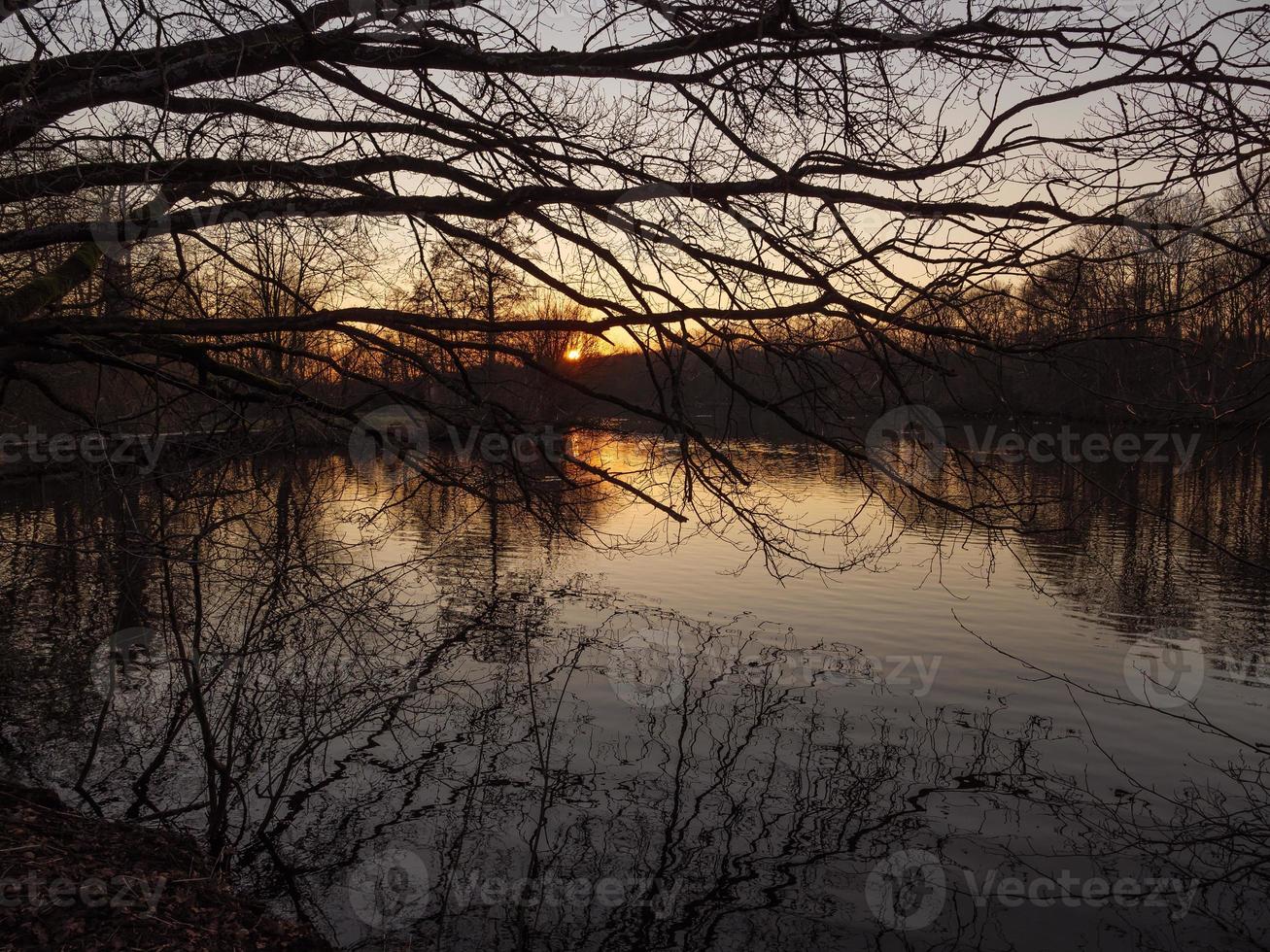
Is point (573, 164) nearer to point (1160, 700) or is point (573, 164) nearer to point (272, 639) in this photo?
point (272, 639)

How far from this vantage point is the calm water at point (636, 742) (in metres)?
5.89

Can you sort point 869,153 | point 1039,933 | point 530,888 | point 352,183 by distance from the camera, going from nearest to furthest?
point 869,153
point 352,183
point 1039,933
point 530,888

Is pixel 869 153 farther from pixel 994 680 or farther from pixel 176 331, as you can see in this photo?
pixel 994 680

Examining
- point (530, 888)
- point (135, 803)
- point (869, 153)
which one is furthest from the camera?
point (135, 803)

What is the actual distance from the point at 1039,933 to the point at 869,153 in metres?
4.60

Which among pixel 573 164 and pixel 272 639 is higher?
pixel 573 164

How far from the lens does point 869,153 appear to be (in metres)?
4.81

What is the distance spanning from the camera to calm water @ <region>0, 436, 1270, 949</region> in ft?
19.3

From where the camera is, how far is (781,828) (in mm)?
7102

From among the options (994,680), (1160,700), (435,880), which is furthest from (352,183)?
(1160,700)

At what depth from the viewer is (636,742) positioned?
865 centimetres

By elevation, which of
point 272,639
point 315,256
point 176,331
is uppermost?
point 315,256

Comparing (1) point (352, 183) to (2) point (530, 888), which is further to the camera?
(2) point (530, 888)

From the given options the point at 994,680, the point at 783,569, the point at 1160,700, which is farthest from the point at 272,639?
the point at 783,569
